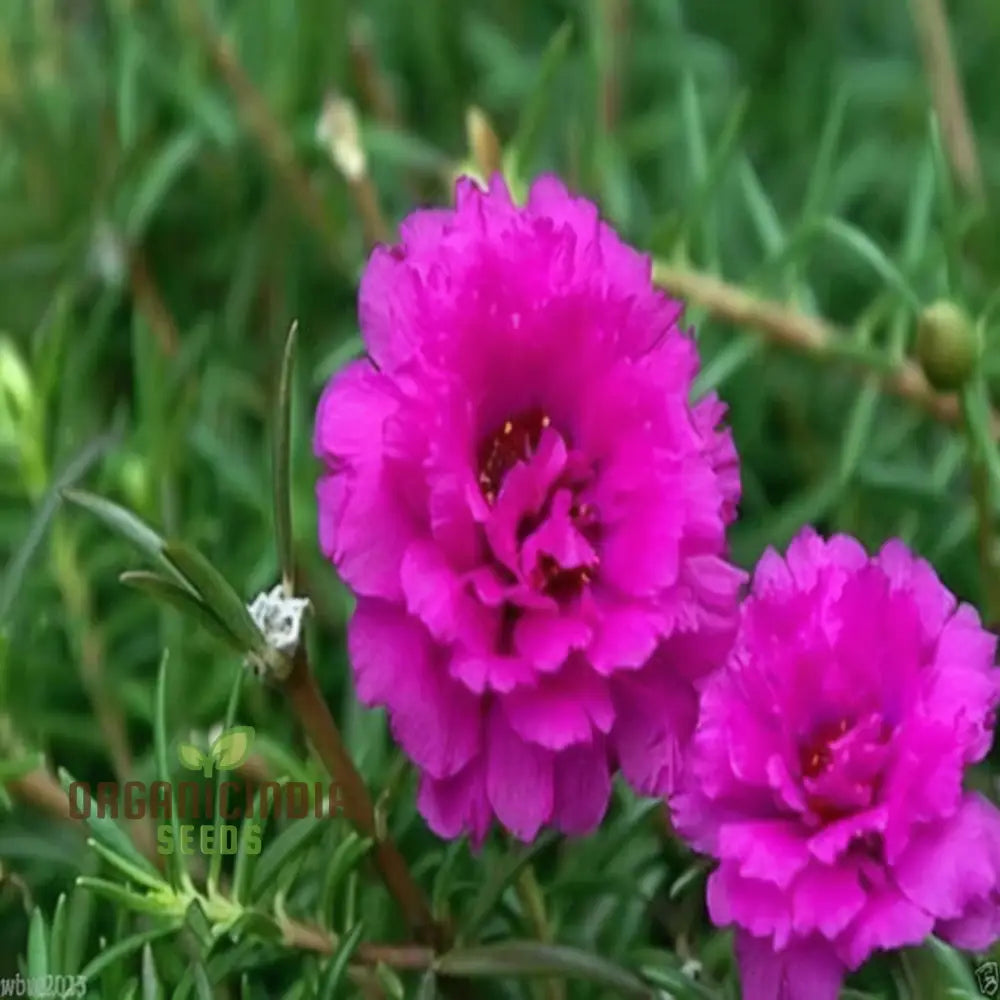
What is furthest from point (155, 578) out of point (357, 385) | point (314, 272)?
point (314, 272)

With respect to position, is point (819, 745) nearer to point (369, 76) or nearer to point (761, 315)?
point (761, 315)

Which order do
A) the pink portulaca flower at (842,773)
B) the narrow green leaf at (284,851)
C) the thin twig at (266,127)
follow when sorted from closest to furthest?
1. the pink portulaca flower at (842,773)
2. the narrow green leaf at (284,851)
3. the thin twig at (266,127)

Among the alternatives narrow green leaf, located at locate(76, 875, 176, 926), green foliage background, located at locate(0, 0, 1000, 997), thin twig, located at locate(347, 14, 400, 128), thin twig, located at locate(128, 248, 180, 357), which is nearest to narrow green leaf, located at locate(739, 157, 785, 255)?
green foliage background, located at locate(0, 0, 1000, 997)

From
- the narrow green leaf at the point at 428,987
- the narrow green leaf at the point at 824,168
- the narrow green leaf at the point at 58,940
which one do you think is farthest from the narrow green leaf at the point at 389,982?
the narrow green leaf at the point at 824,168

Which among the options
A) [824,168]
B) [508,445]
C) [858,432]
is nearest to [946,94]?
[824,168]

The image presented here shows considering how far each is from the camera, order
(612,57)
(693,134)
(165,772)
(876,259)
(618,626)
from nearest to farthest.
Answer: (618,626) → (165,772) → (876,259) → (693,134) → (612,57)

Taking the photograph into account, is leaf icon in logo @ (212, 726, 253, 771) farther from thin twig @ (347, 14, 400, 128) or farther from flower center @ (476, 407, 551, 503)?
thin twig @ (347, 14, 400, 128)

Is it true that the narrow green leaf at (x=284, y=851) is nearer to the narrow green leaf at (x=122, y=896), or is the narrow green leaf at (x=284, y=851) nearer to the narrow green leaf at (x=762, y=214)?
the narrow green leaf at (x=122, y=896)
